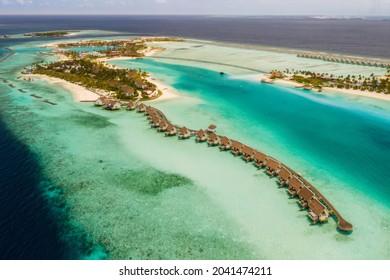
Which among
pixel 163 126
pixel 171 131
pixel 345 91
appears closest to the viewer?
pixel 171 131

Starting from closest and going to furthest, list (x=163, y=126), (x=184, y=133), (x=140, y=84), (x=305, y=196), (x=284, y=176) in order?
(x=305, y=196) → (x=284, y=176) → (x=184, y=133) → (x=163, y=126) → (x=140, y=84)

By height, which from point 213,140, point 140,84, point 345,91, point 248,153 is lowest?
point 248,153

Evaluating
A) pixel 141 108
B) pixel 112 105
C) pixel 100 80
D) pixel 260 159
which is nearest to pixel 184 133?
pixel 260 159

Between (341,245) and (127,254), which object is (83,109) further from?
(341,245)

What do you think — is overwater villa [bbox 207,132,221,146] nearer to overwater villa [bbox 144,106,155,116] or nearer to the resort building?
overwater villa [bbox 144,106,155,116]

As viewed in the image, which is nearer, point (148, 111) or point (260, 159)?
point (260, 159)

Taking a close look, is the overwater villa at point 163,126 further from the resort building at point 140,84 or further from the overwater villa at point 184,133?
the resort building at point 140,84

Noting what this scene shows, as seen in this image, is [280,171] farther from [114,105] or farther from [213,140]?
[114,105]

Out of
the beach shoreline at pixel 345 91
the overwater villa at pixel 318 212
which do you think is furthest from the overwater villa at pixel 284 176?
the beach shoreline at pixel 345 91

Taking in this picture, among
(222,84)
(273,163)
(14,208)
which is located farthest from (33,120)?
(222,84)
